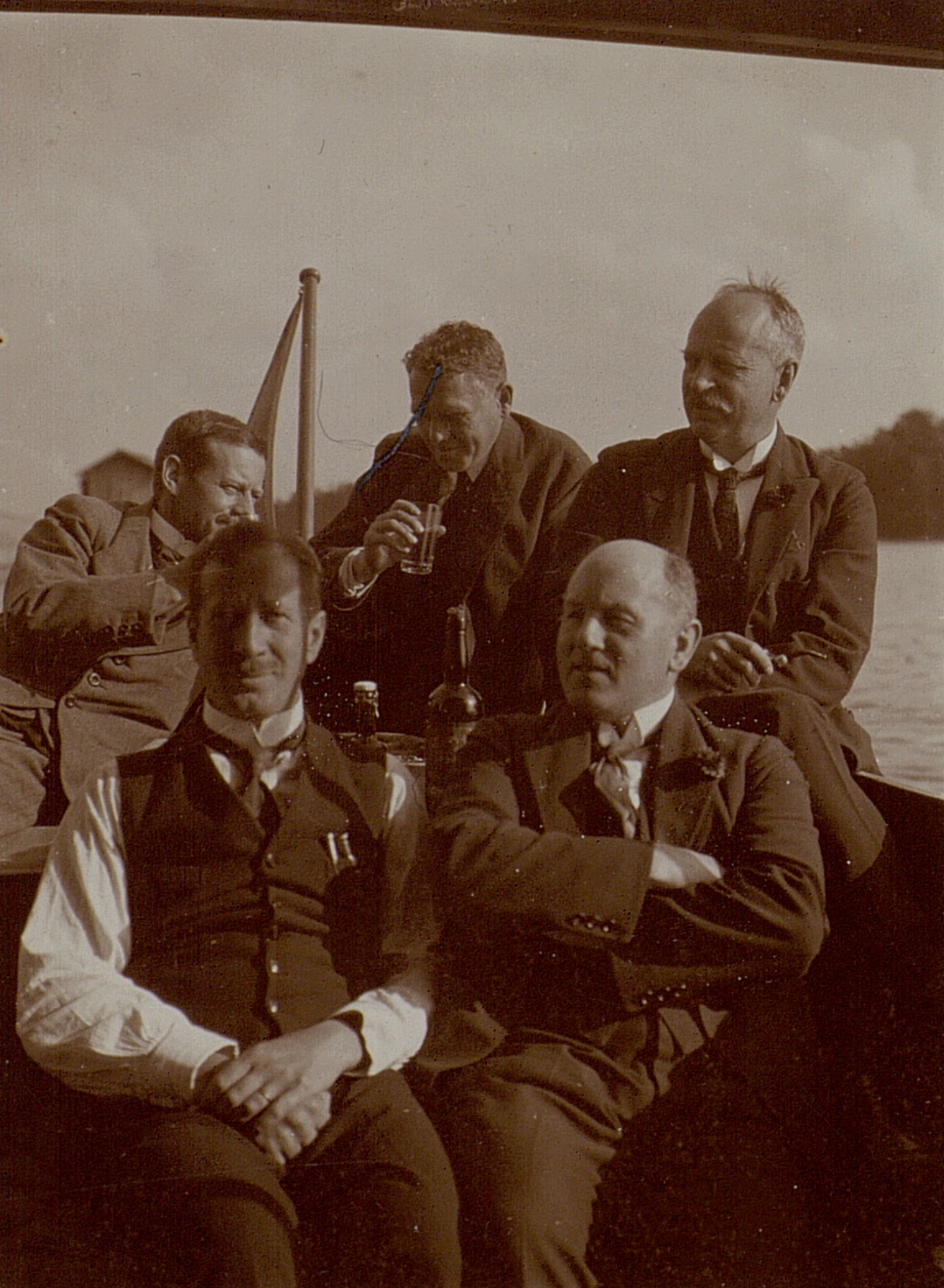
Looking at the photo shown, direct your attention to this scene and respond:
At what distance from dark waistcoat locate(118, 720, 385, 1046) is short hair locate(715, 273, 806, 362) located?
88cm

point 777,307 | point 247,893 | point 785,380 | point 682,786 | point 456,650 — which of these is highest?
point 777,307

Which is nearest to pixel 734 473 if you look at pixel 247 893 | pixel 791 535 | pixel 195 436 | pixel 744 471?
pixel 744 471

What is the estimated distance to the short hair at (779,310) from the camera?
5.01 ft

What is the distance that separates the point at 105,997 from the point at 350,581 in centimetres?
61

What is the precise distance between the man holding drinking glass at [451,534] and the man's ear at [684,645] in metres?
0.18

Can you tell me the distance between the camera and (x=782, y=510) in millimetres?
1572

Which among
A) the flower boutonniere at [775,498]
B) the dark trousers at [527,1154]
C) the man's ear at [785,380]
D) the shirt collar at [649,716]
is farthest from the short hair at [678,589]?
the dark trousers at [527,1154]

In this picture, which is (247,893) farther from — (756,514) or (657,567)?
(756,514)

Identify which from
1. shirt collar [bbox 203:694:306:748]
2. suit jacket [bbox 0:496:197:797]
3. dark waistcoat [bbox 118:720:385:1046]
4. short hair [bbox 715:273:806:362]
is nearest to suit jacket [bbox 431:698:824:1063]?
dark waistcoat [bbox 118:720:385:1046]

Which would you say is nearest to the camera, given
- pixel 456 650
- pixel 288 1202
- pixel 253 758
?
pixel 288 1202

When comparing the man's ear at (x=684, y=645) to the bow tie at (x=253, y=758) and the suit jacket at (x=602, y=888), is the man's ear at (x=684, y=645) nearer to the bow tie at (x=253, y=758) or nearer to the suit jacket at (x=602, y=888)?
the suit jacket at (x=602, y=888)

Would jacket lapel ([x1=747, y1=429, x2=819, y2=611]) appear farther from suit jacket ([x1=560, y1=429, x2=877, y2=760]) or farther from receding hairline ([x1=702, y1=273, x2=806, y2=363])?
receding hairline ([x1=702, y1=273, x2=806, y2=363])

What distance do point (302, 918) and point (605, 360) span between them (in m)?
0.87

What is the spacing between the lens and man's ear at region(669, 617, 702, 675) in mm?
1374
